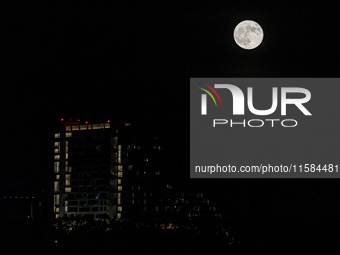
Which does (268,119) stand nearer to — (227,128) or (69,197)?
(227,128)

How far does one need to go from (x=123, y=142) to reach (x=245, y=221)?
105982mm

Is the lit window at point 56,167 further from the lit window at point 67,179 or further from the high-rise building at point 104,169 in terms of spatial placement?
the high-rise building at point 104,169

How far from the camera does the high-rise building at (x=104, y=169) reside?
15912 cm

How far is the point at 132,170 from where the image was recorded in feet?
536

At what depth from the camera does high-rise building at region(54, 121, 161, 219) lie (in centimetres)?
15912

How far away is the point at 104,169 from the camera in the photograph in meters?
162
